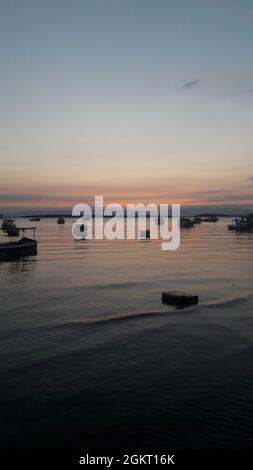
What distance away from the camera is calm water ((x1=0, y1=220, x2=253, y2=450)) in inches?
565

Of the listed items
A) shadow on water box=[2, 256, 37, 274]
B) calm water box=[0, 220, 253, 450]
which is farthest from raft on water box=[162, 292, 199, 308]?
shadow on water box=[2, 256, 37, 274]

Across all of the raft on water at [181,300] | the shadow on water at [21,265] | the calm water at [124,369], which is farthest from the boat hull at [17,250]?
the raft on water at [181,300]

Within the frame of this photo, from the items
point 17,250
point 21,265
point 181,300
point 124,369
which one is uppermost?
point 17,250

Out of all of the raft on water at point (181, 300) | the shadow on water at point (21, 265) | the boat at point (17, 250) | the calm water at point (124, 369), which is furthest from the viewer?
the boat at point (17, 250)

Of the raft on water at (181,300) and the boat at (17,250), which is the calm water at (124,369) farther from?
the boat at (17,250)

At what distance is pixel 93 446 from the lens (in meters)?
13.6

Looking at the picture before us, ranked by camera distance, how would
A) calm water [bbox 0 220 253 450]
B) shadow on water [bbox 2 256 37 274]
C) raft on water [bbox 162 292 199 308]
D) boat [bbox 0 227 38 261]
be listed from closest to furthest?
1. calm water [bbox 0 220 253 450]
2. raft on water [bbox 162 292 199 308]
3. shadow on water [bbox 2 256 37 274]
4. boat [bbox 0 227 38 261]

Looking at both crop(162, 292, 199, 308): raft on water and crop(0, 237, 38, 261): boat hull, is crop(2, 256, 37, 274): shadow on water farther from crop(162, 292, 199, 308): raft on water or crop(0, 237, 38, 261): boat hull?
crop(162, 292, 199, 308): raft on water

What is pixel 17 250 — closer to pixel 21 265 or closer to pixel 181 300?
pixel 21 265

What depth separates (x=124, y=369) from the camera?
65.9 feet

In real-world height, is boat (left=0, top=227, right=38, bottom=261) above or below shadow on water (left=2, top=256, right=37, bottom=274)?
above

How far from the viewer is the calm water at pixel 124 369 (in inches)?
565

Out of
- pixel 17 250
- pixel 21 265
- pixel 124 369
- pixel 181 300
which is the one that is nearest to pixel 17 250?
pixel 17 250
